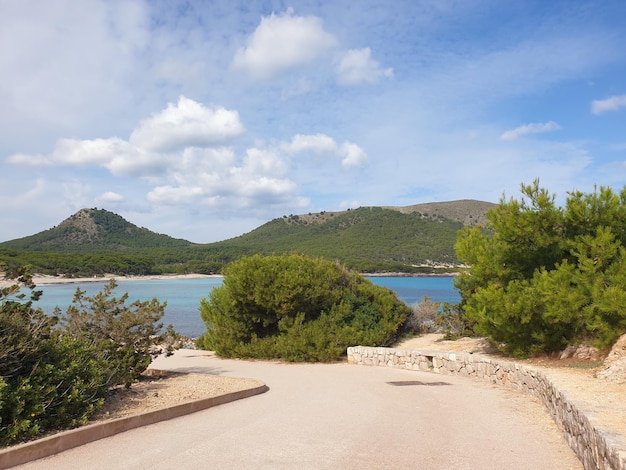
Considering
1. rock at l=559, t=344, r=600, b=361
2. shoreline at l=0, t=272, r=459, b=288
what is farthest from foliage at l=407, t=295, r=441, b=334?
shoreline at l=0, t=272, r=459, b=288

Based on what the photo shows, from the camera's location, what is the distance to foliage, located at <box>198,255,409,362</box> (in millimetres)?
15197

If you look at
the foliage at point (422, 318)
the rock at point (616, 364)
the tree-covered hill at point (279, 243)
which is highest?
the tree-covered hill at point (279, 243)

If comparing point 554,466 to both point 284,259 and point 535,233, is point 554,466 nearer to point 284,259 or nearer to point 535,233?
point 535,233

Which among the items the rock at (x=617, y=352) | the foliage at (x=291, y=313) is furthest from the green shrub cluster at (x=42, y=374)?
the rock at (x=617, y=352)

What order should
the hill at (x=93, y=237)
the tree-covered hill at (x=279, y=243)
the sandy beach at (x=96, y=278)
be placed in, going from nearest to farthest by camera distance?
the sandy beach at (x=96, y=278)
the tree-covered hill at (x=279, y=243)
the hill at (x=93, y=237)

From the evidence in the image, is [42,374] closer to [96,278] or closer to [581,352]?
[581,352]

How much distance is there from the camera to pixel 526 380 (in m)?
9.38

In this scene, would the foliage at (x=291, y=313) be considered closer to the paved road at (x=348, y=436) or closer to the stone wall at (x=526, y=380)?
the stone wall at (x=526, y=380)

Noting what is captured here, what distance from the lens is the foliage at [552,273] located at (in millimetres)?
10500

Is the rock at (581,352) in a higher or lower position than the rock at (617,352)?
lower

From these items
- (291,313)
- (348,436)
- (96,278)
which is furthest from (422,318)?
(96,278)

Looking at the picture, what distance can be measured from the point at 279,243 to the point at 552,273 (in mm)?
109704

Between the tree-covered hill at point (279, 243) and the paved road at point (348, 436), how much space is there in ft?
229

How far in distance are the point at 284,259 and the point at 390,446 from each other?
10658mm
